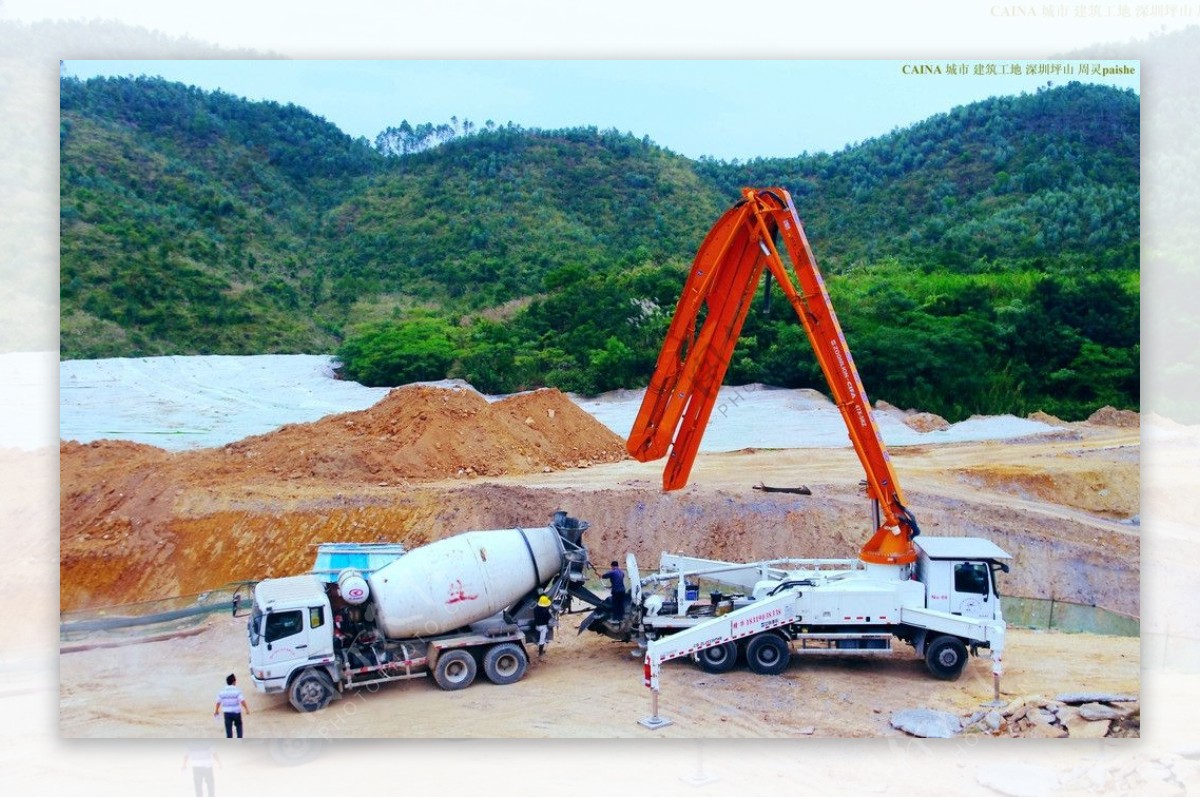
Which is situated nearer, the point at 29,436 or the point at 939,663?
the point at 939,663

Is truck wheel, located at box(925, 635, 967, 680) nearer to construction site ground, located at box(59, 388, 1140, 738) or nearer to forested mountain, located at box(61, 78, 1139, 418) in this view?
construction site ground, located at box(59, 388, 1140, 738)

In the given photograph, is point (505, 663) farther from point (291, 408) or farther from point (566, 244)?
point (566, 244)

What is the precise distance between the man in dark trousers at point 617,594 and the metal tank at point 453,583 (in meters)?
1.01

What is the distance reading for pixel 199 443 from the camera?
70.1 ft

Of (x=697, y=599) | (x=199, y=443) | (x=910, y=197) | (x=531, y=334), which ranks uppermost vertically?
(x=910, y=197)

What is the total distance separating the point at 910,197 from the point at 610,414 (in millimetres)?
11179

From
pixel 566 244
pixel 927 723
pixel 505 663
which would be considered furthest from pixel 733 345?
pixel 566 244

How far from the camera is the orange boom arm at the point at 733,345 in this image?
45.5 ft

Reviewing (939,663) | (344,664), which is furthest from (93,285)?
(939,663)

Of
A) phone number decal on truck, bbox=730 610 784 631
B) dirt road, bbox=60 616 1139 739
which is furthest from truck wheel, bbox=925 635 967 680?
phone number decal on truck, bbox=730 610 784 631

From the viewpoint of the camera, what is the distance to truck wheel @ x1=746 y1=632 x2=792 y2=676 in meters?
13.6

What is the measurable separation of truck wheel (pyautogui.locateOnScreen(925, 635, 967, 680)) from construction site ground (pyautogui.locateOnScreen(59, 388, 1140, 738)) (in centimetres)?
19

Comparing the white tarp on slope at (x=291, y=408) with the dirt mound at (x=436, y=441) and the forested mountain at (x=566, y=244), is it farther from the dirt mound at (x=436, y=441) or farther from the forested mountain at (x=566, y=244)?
the dirt mound at (x=436, y=441)

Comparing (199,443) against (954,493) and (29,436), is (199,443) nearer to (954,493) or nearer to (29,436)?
(29,436)
